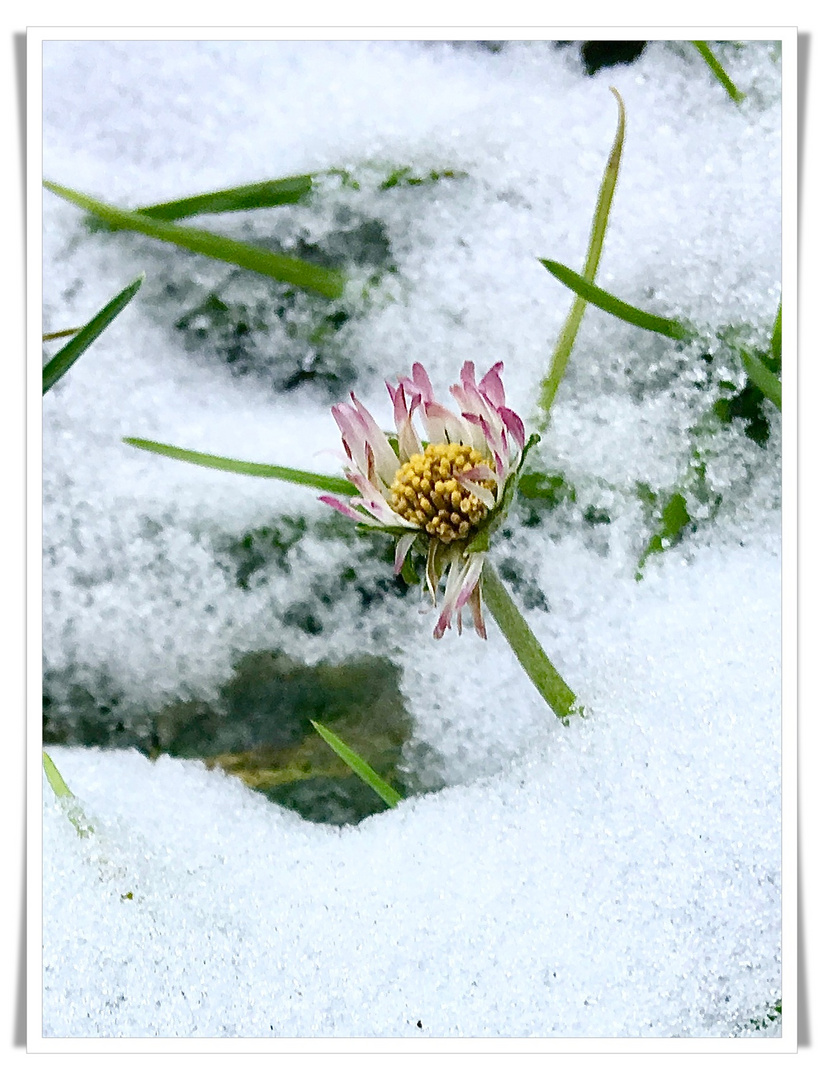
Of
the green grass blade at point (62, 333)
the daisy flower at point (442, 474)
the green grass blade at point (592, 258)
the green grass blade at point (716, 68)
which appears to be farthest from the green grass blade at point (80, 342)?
the green grass blade at point (716, 68)

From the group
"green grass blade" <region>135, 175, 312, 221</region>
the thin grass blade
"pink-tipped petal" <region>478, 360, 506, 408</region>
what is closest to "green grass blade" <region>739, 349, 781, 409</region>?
the thin grass blade

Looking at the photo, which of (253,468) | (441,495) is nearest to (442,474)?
(441,495)

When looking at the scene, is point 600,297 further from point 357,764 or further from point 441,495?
point 357,764

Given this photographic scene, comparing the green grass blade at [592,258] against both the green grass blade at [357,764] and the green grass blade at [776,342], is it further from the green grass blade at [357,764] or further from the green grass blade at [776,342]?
the green grass blade at [357,764]

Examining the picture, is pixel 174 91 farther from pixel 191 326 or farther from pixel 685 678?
pixel 685 678

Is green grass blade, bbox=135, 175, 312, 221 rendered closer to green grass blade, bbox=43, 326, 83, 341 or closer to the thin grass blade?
green grass blade, bbox=43, 326, 83, 341
